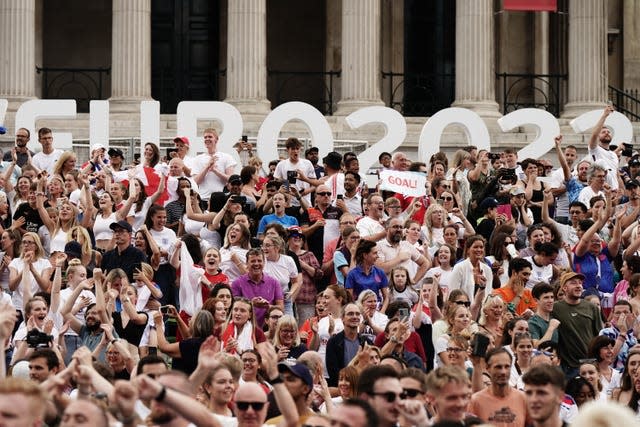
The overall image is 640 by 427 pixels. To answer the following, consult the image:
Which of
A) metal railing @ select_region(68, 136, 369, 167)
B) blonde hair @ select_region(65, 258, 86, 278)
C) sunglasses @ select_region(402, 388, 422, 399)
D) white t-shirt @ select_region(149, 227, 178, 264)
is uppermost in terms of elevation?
metal railing @ select_region(68, 136, 369, 167)

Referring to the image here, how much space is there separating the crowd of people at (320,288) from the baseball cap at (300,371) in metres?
0.02

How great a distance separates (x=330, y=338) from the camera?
2194cm

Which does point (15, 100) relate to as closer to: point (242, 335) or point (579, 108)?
point (579, 108)

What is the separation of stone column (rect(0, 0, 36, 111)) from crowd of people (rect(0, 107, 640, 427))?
8.97 meters

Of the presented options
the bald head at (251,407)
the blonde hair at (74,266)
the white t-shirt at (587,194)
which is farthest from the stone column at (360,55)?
the bald head at (251,407)

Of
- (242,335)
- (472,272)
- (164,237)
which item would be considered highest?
(164,237)

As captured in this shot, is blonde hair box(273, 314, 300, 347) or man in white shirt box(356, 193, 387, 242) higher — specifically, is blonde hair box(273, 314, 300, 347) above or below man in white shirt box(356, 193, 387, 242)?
below

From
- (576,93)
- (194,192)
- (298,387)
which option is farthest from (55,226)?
(576,93)

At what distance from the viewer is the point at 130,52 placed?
42.2 meters

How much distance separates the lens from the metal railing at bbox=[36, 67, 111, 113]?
153ft

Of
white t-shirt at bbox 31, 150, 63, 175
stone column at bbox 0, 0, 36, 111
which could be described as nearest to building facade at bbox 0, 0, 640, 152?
stone column at bbox 0, 0, 36, 111

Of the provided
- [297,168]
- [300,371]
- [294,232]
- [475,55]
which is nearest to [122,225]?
[294,232]

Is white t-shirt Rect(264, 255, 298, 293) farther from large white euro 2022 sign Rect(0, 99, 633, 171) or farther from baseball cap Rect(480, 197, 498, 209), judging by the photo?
large white euro 2022 sign Rect(0, 99, 633, 171)

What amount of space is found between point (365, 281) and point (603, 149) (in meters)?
10.0
